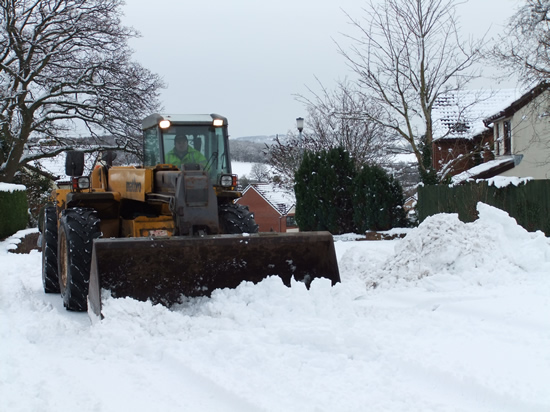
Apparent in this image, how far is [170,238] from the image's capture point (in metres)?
6.23

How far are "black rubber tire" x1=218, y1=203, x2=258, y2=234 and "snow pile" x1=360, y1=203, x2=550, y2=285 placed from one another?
1701mm

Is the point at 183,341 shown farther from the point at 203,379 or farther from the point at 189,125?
the point at 189,125

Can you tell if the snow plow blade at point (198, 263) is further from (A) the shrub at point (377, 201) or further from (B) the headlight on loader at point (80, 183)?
(A) the shrub at point (377, 201)

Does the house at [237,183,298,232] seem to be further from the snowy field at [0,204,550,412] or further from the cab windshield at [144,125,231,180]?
the snowy field at [0,204,550,412]

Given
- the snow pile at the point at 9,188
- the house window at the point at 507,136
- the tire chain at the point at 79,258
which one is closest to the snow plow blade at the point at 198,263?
the tire chain at the point at 79,258

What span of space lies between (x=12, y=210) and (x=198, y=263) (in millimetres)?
16635

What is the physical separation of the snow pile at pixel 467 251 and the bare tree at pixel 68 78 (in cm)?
1897

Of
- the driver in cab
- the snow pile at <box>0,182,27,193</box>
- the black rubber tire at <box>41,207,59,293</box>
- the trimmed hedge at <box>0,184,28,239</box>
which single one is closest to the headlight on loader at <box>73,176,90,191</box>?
the black rubber tire at <box>41,207,59,293</box>

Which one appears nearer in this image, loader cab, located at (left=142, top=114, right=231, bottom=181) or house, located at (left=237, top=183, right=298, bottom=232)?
loader cab, located at (left=142, top=114, right=231, bottom=181)

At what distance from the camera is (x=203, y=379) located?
4234mm

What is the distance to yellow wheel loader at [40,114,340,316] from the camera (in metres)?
6.12

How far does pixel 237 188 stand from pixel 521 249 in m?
3.74

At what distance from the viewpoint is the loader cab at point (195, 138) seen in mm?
7953

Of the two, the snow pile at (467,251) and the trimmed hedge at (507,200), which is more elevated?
the trimmed hedge at (507,200)
